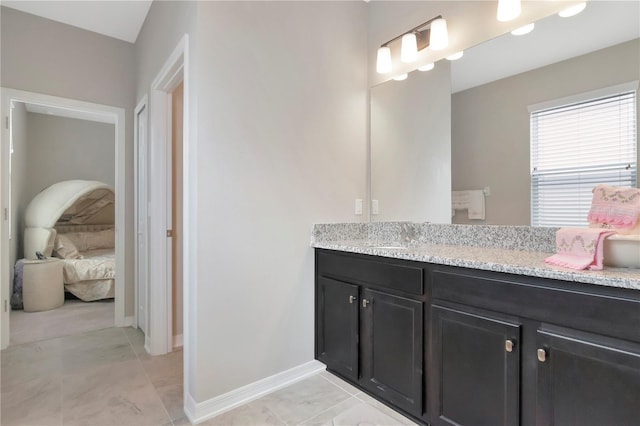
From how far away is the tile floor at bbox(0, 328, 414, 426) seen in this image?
1.74 metres

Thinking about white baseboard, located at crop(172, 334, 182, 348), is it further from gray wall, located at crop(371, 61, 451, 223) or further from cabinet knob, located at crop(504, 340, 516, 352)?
cabinet knob, located at crop(504, 340, 516, 352)

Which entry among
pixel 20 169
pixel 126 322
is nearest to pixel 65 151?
pixel 20 169

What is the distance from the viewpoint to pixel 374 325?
1.86 metres

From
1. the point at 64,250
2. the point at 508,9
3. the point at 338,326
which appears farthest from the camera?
the point at 64,250

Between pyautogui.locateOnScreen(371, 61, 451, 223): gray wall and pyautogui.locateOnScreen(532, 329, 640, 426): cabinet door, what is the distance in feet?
3.38

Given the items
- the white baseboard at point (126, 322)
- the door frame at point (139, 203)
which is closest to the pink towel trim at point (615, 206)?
the door frame at point (139, 203)

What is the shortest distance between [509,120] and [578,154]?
1.31 feet

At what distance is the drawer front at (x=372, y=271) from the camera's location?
1642 mm

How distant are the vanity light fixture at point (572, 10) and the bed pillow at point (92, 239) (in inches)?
241

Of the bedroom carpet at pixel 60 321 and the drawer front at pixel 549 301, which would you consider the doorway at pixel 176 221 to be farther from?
the drawer front at pixel 549 301

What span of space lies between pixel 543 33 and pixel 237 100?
65.9 inches

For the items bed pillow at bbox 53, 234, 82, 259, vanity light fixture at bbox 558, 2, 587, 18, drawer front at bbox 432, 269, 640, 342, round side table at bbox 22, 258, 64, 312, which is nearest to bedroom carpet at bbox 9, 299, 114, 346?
round side table at bbox 22, 258, 64, 312

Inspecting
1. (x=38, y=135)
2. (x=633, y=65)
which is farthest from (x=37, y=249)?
(x=633, y=65)

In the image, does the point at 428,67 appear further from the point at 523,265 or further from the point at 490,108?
the point at 523,265
